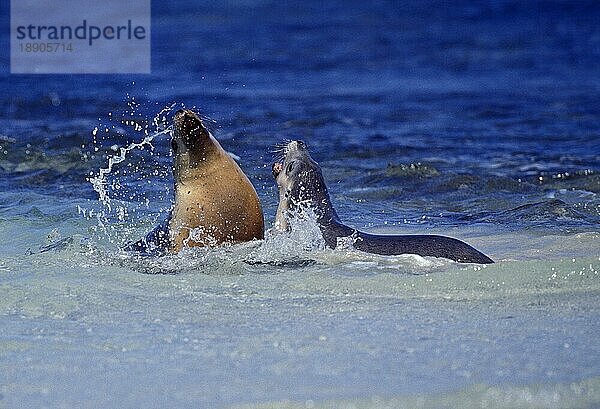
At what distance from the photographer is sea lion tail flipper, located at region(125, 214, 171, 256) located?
19.0 feet

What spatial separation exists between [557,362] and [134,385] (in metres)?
1.36

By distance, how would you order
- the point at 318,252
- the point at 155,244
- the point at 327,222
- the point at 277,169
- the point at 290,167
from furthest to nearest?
the point at 277,169
the point at 290,167
the point at 327,222
the point at 155,244
the point at 318,252

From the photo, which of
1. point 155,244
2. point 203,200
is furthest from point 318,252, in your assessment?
point 155,244

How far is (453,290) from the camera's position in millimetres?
A: 4859

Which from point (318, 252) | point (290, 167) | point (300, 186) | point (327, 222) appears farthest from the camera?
point (290, 167)

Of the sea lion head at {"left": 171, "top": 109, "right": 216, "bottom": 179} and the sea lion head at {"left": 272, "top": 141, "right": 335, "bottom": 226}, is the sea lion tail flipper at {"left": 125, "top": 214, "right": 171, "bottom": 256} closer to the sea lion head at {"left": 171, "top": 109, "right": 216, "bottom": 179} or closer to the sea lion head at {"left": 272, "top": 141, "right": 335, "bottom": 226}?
the sea lion head at {"left": 171, "top": 109, "right": 216, "bottom": 179}

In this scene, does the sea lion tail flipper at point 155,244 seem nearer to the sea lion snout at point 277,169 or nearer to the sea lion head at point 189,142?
the sea lion head at point 189,142

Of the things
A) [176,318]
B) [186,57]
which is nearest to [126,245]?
[176,318]

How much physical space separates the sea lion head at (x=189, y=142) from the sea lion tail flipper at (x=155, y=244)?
0.32 metres

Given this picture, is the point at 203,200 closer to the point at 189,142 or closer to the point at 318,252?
the point at 189,142

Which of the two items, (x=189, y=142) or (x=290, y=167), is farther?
(x=290, y=167)

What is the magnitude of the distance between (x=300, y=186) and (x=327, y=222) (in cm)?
39

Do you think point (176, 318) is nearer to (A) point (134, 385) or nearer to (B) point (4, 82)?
(A) point (134, 385)

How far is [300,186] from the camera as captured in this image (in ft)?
20.9
